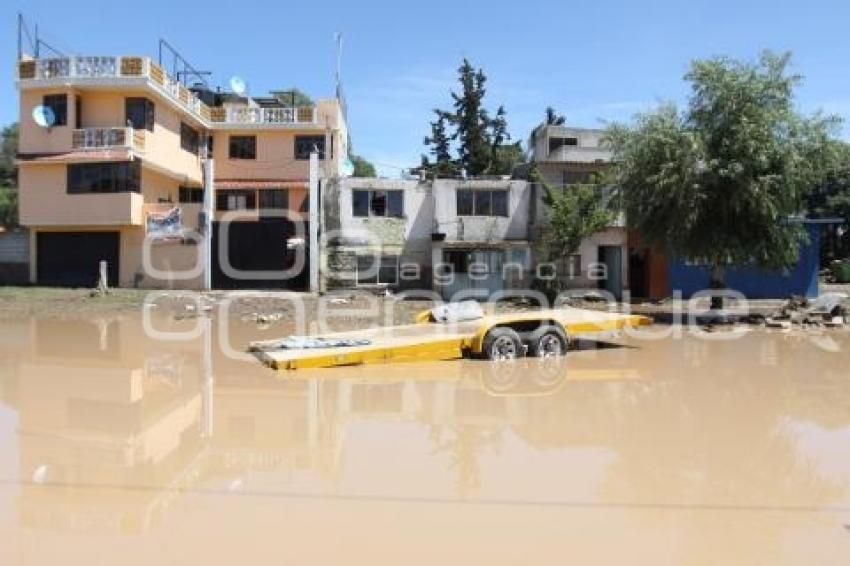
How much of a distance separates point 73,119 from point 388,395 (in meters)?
23.3

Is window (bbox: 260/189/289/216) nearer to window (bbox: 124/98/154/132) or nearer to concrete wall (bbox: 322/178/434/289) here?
concrete wall (bbox: 322/178/434/289)

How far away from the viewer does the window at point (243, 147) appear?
35.5m

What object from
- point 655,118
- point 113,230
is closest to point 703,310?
point 655,118

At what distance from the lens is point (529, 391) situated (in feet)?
39.1

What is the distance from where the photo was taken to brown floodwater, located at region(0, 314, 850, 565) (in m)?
5.51

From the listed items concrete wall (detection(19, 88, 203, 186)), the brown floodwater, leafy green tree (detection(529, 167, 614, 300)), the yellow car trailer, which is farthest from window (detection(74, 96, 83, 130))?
the yellow car trailer

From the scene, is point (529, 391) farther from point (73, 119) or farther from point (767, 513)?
point (73, 119)

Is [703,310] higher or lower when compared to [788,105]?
lower

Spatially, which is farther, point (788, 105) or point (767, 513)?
point (788, 105)

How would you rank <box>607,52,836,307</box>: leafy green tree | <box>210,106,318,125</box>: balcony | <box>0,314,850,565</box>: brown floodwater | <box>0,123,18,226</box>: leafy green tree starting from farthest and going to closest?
<box>0,123,18,226</box>: leafy green tree → <box>210,106,318,125</box>: balcony → <box>607,52,836,307</box>: leafy green tree → <box>0,314,850,565</box>: brown floodwater

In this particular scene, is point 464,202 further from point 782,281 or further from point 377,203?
point 782,281

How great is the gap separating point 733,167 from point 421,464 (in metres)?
17.3

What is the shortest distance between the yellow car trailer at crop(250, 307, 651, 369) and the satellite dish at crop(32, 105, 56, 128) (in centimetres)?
1879

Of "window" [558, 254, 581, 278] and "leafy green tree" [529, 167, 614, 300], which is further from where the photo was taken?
"window" [558, 254, 581, 278]
